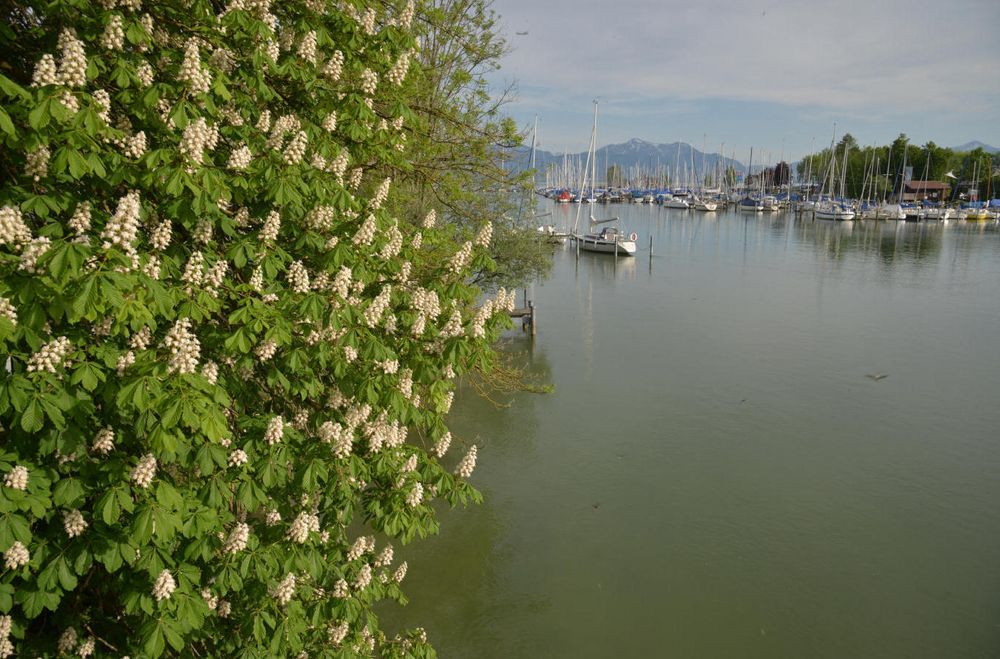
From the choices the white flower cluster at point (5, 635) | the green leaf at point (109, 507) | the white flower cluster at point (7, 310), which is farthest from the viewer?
the white flower cluster at point (5, 635)

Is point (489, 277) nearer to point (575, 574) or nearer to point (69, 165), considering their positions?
point (575, 574)

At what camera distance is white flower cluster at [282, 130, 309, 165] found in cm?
570

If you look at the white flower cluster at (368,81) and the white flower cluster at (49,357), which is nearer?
the white flower cluster at (49,357)

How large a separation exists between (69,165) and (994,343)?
32181 millimetres

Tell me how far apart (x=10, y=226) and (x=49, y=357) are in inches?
31.6

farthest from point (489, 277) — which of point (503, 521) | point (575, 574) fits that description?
point (575, 574)

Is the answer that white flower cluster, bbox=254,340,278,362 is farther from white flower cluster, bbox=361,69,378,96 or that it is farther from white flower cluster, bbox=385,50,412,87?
white flower cluster, bbox=385,50,412,87

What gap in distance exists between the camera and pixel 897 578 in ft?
41.0

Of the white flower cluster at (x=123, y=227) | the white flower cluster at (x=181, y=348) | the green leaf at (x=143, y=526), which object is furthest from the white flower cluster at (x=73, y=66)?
the green leaf at (x=143, y=526)

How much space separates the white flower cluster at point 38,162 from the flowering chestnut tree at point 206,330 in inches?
1.3

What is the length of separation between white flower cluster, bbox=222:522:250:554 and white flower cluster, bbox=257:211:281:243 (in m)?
2.21

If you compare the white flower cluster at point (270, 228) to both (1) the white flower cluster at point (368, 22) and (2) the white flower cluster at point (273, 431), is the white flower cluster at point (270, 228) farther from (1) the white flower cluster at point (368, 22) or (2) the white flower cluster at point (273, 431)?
(1) the white flower cluster at point (368, 22)

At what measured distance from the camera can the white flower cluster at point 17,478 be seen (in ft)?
13.8

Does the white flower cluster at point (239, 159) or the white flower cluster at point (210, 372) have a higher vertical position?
the white flower cluster at point (239, 159)
